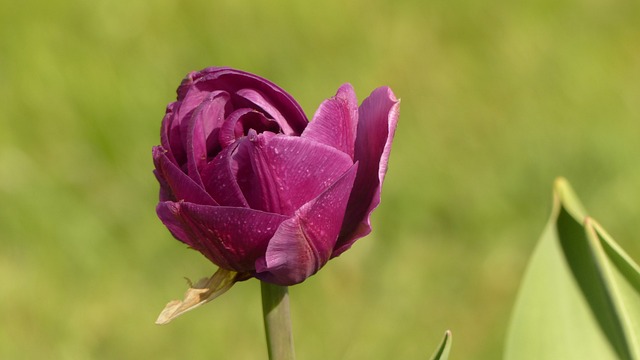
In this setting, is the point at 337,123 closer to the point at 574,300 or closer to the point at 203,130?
the point at 203,130

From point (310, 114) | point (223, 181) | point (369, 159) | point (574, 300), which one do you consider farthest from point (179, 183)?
point (310, 114)

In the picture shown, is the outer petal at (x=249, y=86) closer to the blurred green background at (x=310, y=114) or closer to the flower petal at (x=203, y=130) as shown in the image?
the flower petal at (x=203, y=130)

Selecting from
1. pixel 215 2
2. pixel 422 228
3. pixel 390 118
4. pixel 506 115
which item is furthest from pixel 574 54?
pixel 390 118

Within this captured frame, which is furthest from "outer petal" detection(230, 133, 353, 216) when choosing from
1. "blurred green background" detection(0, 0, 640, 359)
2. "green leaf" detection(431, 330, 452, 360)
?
"blurred green background" detection(0, 0, 640, 359)

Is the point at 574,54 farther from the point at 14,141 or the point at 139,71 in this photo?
the point at 14,141

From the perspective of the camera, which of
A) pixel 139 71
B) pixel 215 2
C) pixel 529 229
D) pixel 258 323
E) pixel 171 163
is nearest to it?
pixel 171 163

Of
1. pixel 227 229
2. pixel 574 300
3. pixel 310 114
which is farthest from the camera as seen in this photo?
pixel 310 114
